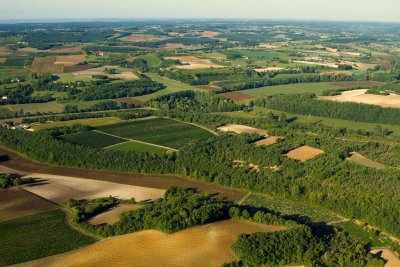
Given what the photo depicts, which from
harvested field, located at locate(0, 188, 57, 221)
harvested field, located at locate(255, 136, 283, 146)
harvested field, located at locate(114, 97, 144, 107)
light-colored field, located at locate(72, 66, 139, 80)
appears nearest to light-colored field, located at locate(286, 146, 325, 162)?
harvested field, located at locate(255, 136, 283, 146)

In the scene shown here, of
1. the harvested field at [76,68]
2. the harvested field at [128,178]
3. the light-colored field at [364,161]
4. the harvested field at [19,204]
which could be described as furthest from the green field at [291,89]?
the harvested field at [19,204]

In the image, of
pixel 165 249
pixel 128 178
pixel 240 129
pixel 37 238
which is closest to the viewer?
pixel 165 249

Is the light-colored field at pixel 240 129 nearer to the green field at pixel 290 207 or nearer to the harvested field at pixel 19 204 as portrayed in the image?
the green field at pixel 290 207

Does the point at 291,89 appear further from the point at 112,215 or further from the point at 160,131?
the point at 112,215

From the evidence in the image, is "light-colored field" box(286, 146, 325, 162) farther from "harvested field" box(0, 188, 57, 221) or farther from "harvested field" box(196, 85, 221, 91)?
"harvested field" box(196, 85, 221, 91)

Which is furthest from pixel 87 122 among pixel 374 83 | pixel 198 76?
pixel 374 83

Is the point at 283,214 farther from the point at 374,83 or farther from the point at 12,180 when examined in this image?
the point at 374,83

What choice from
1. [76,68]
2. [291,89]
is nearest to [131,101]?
[291,89]
